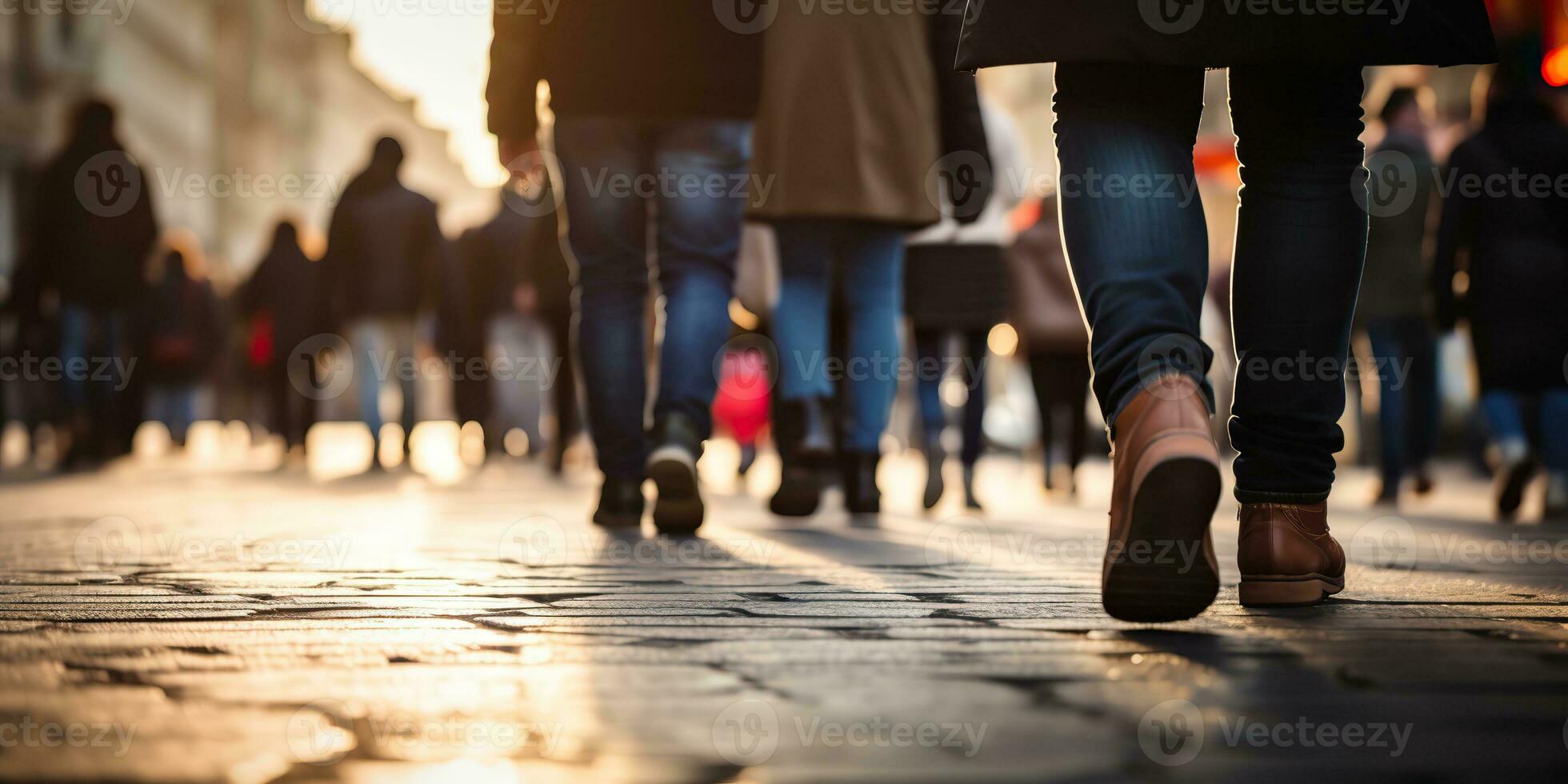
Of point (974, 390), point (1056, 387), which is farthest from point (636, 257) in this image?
point (1056, 387)

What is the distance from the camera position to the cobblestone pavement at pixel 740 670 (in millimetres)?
1374

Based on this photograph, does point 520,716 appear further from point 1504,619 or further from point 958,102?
point 958,102

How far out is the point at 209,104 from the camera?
147 feet

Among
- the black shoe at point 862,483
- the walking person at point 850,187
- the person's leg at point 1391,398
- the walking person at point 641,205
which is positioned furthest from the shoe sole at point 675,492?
the person's leg at point 1391,398

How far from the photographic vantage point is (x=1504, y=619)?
7.50 feet

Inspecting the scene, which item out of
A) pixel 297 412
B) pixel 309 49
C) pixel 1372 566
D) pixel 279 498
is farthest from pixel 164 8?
pixel 1372 566

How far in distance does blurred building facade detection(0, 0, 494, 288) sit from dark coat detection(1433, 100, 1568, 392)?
20.6 meters

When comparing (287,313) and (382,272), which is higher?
(382,272)

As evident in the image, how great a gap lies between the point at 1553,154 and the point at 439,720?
19.1 ft

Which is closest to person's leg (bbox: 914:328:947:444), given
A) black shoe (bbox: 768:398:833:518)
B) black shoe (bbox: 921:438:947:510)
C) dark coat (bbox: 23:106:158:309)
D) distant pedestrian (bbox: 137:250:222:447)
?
black shoe (bbox: 921:438:947:510)

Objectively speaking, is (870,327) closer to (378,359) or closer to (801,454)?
(801,454)

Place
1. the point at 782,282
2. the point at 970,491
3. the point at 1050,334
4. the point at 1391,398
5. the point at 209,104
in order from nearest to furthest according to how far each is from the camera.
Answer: the point at 782,282 < the point at 970,491 < the point at 1391,398 < the point at 1050,334 < the point at 209,104

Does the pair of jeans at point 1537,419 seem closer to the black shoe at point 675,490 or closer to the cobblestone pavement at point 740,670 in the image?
the cobblestone pavement at point 740,670

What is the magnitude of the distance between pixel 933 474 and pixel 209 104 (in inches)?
1705
